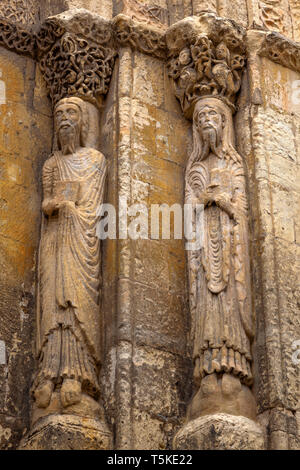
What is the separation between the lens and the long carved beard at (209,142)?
9086 millimetres

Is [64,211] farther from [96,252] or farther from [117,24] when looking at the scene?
[117,24]

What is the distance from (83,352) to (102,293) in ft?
1.68

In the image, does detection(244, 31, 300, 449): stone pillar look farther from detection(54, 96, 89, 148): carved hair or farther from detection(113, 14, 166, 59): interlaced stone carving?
detection(54, 96, 89, 148): carved hair

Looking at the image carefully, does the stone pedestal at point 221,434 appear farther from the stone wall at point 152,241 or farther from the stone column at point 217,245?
the stone wall at point 152,241

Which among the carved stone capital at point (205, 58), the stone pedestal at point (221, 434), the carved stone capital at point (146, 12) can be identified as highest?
the carved stone capital at point (146, 12)

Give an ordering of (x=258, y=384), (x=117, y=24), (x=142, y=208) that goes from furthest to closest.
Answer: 1. (x=117, y=24)
2. (x=142, y=208)
3. (x=258, y=384)

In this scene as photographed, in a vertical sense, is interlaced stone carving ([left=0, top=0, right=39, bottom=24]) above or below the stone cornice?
above

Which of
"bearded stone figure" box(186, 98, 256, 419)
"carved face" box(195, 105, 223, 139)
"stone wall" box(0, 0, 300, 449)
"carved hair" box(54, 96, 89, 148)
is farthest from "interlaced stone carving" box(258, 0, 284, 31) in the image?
"carved hair" box(54, 96, 89, 148)

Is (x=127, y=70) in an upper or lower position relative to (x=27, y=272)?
upper

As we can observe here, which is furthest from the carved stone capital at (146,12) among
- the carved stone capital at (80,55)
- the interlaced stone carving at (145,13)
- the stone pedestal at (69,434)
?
the stone pedestal at (69,434)

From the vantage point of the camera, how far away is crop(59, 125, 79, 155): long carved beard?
915 centimetres

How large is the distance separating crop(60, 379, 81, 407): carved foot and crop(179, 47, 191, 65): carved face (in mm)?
2784

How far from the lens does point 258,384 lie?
27.2ft

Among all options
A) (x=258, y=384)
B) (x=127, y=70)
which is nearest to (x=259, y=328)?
(x=258, y=384)
